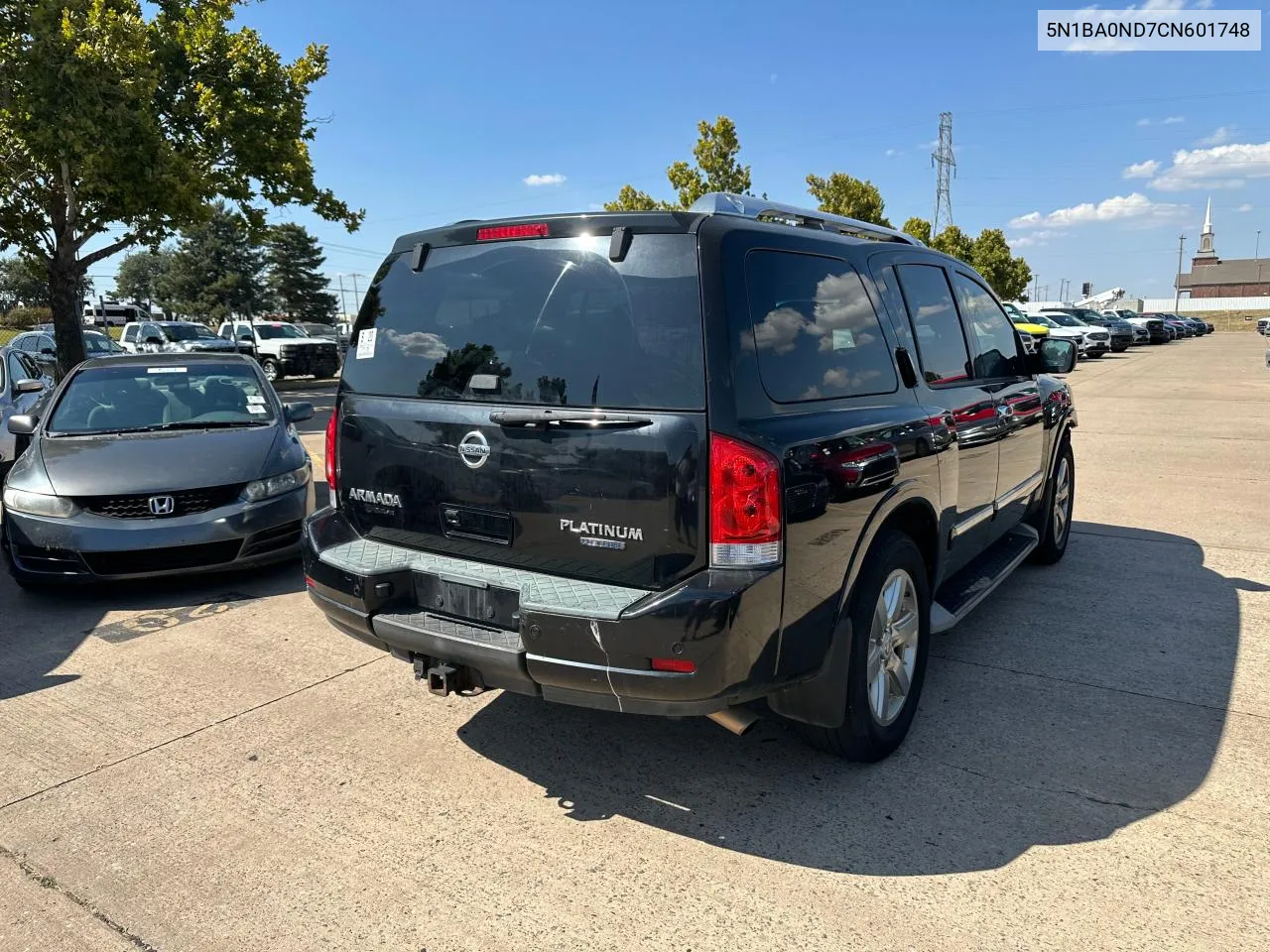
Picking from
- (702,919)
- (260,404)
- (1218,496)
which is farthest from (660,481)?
(1218,496)

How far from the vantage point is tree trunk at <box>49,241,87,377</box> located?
17281 millimetres

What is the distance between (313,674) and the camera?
171 inches

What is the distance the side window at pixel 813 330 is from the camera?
2.94 m

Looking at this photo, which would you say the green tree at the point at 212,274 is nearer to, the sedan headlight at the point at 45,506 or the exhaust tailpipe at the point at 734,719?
the sedan headlight at the point at 45,506

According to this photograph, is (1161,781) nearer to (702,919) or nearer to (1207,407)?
(702,919)

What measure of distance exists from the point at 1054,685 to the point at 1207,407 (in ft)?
48.0

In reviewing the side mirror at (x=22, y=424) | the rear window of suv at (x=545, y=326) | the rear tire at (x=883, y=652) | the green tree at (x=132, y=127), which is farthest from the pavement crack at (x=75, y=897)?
the green tree at (x=132, y=127)

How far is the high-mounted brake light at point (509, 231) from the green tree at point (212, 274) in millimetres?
69827

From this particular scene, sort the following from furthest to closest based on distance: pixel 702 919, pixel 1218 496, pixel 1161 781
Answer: pixel 1218 496 → pixel 1161 781 → pixel 702 919

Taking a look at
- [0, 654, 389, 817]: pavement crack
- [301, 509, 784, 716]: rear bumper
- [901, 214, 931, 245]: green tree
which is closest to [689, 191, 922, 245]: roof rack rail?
[301, 509, 784, 716]: rear bumper

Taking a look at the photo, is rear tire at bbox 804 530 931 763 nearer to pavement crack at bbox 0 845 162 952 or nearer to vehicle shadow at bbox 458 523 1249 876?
vehicle shadow at bbox 458 523 1249 876

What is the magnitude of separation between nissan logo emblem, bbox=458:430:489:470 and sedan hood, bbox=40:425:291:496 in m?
3.15

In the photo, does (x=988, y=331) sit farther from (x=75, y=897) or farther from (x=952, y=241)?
(x=952, y=241)

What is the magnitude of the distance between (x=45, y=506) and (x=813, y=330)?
473 cm
